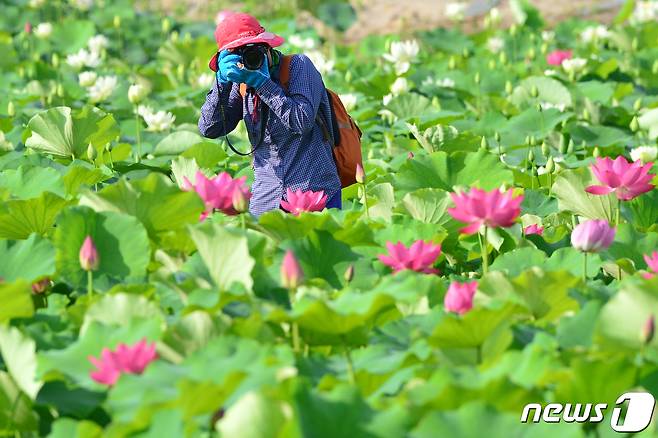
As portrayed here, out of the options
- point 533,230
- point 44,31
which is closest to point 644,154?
point 533,230

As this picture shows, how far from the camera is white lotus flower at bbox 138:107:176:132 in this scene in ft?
17.1

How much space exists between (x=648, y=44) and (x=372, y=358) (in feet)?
20.1

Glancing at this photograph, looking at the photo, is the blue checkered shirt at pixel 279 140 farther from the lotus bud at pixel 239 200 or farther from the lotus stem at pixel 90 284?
the lotus stem at pixel 90 284

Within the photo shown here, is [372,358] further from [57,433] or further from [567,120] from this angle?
[567,120]

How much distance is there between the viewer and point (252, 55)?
3.60m

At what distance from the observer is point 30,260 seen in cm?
278

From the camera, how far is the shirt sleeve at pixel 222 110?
3.89 metres

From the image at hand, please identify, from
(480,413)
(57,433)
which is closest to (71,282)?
(57,433)

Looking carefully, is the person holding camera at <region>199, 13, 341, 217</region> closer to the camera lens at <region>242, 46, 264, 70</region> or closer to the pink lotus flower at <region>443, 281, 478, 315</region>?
the camera lens at <region>242, 46, 264, 70</region>

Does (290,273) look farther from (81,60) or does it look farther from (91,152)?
(81,60)

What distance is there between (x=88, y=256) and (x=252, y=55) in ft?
3.73

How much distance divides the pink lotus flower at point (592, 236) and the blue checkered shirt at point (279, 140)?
3.89ft

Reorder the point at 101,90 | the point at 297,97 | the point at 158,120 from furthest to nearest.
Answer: the point at 101,90 < the point at 158,120 < the point at 297,97

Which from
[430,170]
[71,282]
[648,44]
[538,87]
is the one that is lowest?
[648,44]
